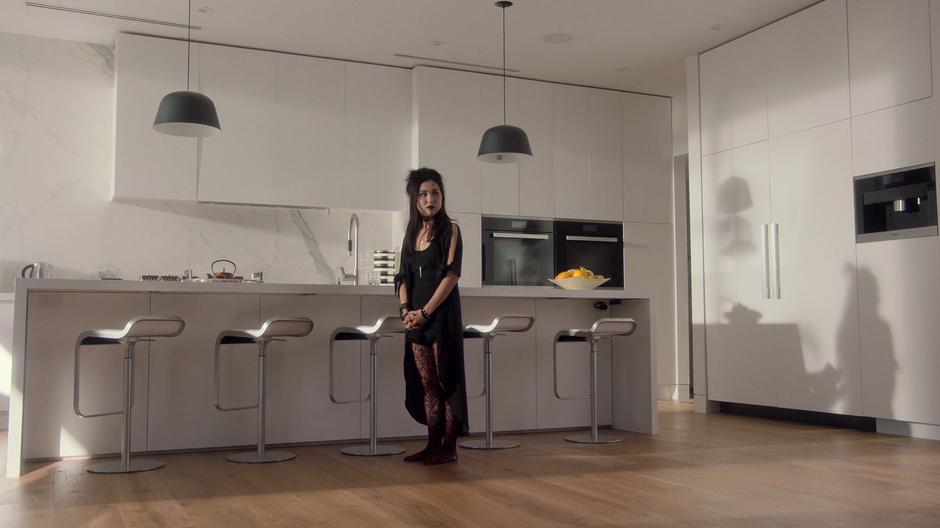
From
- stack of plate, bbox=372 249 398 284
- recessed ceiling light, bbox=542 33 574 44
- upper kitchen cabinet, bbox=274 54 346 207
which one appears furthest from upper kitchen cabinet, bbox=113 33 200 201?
recessed ceiling light, bbox=542 33 574 44

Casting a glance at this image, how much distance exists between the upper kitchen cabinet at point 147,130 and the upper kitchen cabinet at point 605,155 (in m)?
3.33

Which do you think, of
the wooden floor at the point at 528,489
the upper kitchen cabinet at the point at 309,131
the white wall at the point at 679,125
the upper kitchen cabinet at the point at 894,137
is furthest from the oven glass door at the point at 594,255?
the wooden floor at the point at 528,489

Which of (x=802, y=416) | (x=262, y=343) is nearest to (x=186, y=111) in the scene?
(x=262, y=343)

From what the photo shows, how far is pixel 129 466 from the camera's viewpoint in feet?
12.7

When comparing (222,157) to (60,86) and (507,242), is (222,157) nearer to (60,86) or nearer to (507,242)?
(60,86)

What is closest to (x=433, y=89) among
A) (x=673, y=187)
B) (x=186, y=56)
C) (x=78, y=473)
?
(x=186, y=56)

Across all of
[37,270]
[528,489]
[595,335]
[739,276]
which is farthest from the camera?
[739,276]

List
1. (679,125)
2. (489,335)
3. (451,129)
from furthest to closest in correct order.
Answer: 1. (679,125)
2. (451,129)
3. (489,335)

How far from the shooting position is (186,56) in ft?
20.4

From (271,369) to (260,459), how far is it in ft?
1.92

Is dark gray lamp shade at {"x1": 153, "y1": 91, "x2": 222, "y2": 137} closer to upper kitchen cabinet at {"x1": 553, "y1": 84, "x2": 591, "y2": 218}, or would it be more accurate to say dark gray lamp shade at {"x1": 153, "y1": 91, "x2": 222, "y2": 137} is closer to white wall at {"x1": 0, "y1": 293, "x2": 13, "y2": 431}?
white wall at {"x1": 0, "y1": 293, "x2": 13, "y2": 431}

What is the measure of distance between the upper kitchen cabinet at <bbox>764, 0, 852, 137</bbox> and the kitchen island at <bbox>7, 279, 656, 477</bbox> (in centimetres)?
172

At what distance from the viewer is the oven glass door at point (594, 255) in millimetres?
7398

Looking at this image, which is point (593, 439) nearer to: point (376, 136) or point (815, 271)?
point (815, 271)
